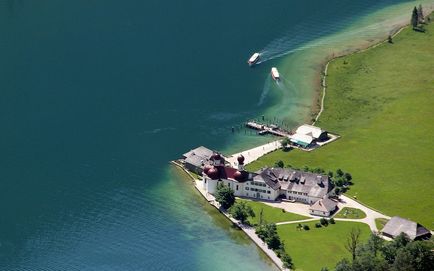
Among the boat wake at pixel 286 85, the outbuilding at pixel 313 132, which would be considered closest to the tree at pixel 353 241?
the outbuilding at pixel 313 132

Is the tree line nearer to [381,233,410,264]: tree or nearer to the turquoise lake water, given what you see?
[381,233,410,264]: tree

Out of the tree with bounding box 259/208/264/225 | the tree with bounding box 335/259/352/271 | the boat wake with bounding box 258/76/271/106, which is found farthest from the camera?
the boat wake with bounding box 258/76/271/106

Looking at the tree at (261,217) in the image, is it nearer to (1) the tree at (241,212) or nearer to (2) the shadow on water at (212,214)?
(1) the tree at (241,212)

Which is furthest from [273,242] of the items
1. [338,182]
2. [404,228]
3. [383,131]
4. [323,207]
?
[383,131]

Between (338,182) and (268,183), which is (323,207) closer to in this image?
(338,182)

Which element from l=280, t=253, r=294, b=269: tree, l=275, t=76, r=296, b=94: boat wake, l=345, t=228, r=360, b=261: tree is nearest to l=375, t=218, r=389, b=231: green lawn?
l=345, t=228, r=360, b=261: tree
